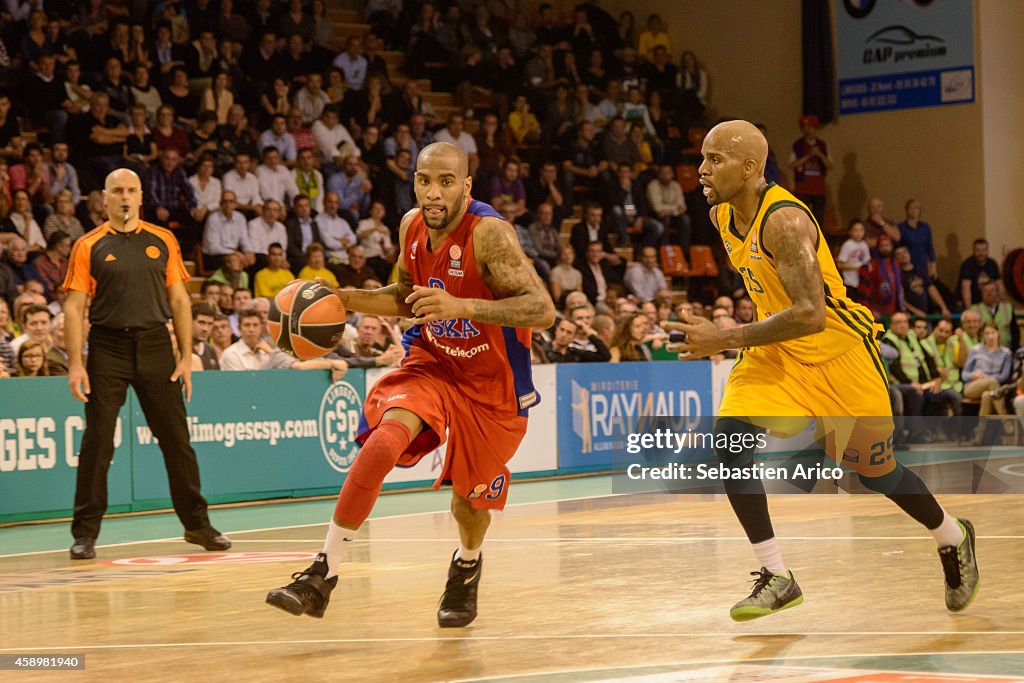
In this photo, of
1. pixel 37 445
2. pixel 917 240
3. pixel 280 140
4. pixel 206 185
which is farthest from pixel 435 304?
pixel 917 240

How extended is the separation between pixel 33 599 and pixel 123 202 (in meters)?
2.61

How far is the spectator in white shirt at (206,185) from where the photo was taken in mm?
15992

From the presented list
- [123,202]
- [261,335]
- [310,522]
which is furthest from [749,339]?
[261,335]

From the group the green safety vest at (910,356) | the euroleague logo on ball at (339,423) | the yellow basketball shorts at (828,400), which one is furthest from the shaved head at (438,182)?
the green safety vest at (910,356)

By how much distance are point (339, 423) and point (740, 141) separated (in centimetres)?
731

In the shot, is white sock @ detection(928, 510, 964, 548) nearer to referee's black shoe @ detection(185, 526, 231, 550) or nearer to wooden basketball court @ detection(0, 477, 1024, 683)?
wooden basketball court @ detection(0, 477, 1024, 683)

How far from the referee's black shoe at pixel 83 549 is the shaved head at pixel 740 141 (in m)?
4.72

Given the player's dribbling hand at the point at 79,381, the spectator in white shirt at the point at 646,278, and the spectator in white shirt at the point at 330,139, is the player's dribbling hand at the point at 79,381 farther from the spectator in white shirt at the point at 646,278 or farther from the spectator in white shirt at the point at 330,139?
the spectator in white shirt at the point at 646,278

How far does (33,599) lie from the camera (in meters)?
7.07

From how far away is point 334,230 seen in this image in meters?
16.8

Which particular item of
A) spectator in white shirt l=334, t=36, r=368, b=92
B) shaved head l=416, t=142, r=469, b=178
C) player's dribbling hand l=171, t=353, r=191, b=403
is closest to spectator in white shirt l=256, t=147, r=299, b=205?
spectator in white shirt l=334, t=36, r=368, b=92

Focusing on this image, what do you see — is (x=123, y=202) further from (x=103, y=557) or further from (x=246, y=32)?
(x=246, y=32)

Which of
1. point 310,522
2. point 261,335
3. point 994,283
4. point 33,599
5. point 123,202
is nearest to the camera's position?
point 33,599

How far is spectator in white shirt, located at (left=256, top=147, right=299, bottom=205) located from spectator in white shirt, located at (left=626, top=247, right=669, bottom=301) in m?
4.69
